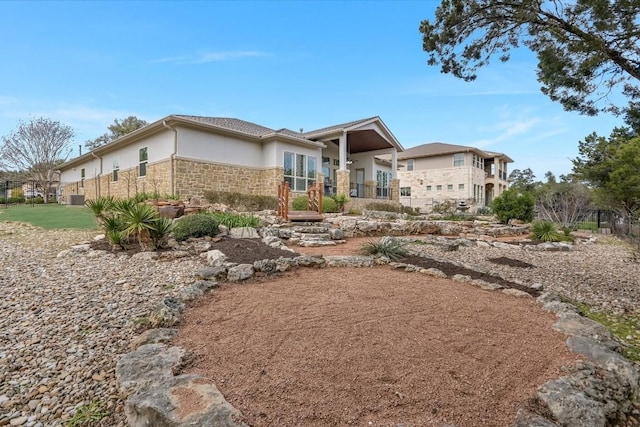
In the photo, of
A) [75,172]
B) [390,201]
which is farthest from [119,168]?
[390,201]

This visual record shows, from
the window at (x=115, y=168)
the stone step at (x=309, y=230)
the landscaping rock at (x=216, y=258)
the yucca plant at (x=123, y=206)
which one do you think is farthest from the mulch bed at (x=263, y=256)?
the window at (x=115, y=168)

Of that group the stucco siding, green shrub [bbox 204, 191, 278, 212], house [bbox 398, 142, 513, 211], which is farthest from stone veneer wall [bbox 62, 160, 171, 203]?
house [bbox 398, 142, 513, 211]

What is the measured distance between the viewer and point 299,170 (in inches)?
698

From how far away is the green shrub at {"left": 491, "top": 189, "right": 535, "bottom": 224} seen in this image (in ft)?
Result: 48.3

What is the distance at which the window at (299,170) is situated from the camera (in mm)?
17109

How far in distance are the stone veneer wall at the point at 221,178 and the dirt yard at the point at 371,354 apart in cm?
1094

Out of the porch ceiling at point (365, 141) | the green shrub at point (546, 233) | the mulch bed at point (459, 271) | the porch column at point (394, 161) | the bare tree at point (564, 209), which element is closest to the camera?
the mulch bed at point (459, 271)

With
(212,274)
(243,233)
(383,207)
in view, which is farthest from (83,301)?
(383,207)

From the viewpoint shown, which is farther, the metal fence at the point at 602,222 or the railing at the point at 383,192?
the railing at the point at 383,192

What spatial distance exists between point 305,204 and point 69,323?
39.2 ft

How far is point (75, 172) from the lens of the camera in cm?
2472

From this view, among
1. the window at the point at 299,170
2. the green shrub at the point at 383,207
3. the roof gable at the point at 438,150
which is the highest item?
the roof gable at the point at 438,150

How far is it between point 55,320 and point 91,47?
10.8 m

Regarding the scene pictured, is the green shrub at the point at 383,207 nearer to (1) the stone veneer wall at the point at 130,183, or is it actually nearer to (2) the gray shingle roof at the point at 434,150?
(1) the stone veneer wall at the point at 130,183
